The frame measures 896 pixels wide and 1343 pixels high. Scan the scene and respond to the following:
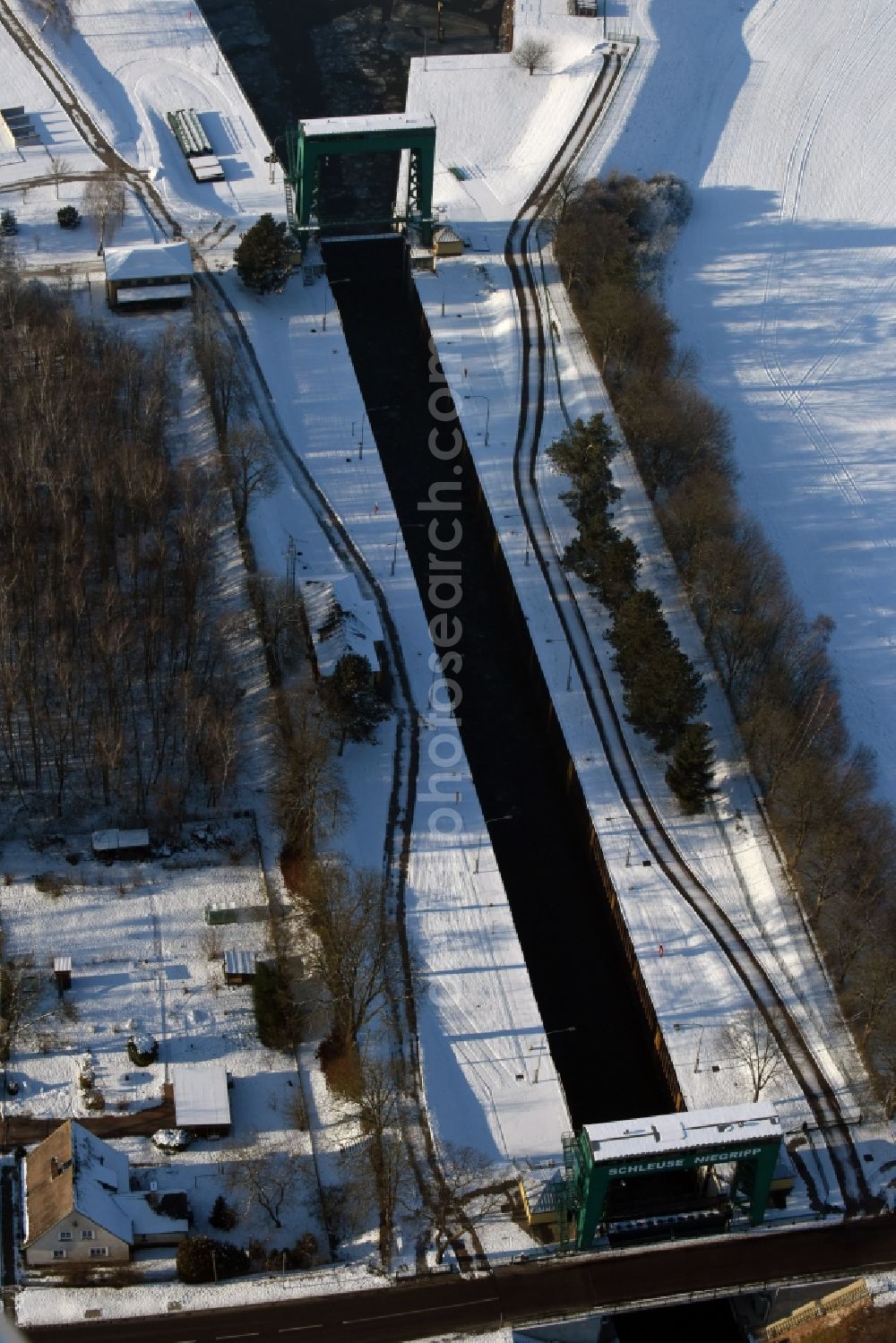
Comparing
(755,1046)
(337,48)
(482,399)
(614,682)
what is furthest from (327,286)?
(755,1046)

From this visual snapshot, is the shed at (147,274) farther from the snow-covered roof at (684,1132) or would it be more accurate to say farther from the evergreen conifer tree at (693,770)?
the snow-covered roof at (684,1132)

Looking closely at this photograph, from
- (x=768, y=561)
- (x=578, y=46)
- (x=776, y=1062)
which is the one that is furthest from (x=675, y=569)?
(x=578, y=46)

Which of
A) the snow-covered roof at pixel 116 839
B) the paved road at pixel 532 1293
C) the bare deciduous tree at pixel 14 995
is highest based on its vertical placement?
the snow-covered roof at pixel 116 839

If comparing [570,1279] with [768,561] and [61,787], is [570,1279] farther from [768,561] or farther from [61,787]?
[768,561]

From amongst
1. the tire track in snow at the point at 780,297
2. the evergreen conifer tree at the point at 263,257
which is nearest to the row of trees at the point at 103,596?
the evergreen conifer tree at the point at 263,257

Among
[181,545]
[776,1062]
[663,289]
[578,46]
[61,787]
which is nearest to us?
[776,1062]
